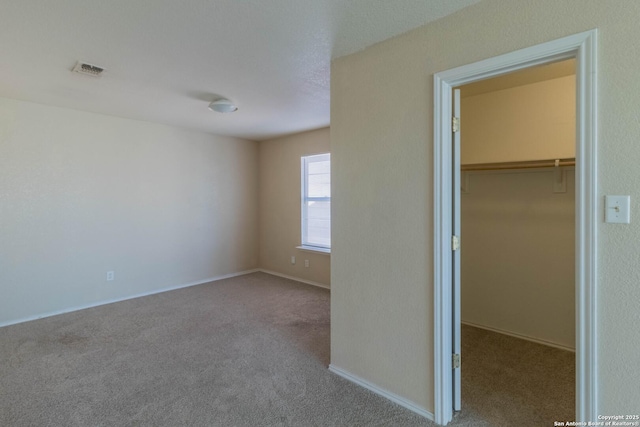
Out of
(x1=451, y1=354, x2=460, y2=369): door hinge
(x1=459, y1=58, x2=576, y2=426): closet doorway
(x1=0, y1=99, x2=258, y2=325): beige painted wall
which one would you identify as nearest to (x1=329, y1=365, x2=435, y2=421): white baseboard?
(x1=451, y1=354, x2=460, y2=369): door hinge

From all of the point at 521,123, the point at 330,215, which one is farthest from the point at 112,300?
the point at 521,123

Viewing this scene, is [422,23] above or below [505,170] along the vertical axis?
above

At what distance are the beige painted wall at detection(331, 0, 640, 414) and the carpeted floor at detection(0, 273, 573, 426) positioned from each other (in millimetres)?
353

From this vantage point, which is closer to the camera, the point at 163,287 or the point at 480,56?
the point at 480,56

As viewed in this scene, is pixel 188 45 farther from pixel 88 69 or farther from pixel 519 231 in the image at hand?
pixel 519 231

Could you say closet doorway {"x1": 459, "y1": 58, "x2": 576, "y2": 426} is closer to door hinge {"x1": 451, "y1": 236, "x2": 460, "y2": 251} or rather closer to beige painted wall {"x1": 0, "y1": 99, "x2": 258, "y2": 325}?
door hinge {"x1": 451, "y1": 236, "x2": 460, "y2": 251}

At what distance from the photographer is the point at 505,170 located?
2.93m

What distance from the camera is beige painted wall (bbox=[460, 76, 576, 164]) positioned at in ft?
8.54

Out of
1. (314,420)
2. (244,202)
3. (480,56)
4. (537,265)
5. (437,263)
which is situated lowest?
(314,420)

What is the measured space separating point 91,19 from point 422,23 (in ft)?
6.38
